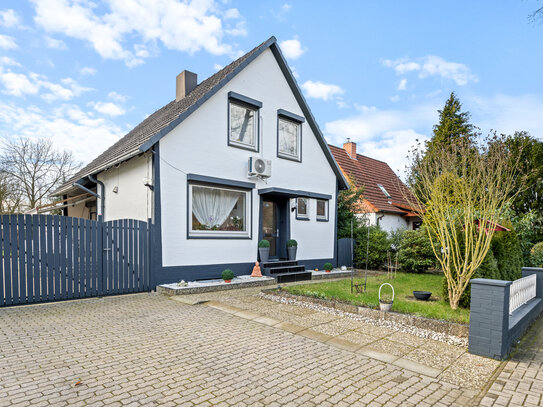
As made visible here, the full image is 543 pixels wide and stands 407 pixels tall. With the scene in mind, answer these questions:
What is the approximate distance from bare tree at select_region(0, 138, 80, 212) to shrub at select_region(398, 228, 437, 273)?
21559 mm

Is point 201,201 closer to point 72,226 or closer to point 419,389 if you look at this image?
point 72,226

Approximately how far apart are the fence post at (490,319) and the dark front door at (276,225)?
25.4ft

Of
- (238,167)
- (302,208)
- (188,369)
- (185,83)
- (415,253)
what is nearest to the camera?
(188,369)

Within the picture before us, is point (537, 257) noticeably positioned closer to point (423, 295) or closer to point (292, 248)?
point (423, 295)

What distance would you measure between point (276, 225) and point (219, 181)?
3.12m

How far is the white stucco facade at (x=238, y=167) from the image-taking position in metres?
8.84

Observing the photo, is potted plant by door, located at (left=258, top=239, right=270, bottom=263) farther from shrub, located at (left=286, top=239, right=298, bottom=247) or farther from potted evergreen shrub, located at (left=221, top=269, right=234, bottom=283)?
potted evergreen shrub, located at (left=221, top=269, right=234, bottom=283)

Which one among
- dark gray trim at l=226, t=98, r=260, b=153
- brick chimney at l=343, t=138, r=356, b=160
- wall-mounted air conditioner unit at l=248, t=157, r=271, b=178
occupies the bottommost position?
wall-mounted air conditioner unit at l=248, t=157, r=271, b=178

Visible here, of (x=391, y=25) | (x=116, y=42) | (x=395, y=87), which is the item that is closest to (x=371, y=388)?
(x=391, y=25)

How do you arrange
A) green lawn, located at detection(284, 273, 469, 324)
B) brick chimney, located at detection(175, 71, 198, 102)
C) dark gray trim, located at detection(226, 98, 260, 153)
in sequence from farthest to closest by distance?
brick chimney, located at detection(175, 71, 198, 102), dark gray trim, located at detection(226, 98, 260, 153), green lawn, located at detection(284, 273, 469, 324)

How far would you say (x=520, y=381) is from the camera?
349 cm

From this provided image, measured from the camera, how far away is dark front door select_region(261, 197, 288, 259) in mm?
11602

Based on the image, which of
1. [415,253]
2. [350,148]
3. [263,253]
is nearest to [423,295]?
[263,253]

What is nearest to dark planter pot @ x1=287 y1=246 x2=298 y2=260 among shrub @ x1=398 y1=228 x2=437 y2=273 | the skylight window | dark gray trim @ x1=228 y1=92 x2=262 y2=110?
shrub @ x1=398 y1=228 x2=437 y2=273
